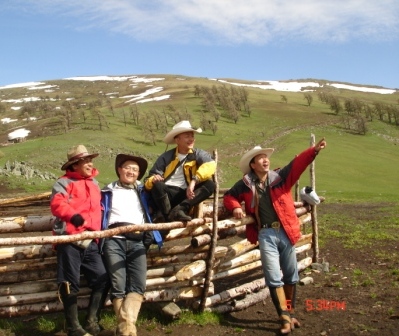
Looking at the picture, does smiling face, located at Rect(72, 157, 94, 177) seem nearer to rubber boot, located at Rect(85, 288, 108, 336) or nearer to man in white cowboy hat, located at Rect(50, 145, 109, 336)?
man in white cowboy hat, located at Rect(50, 145, 109, 336)

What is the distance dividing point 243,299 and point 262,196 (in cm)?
183

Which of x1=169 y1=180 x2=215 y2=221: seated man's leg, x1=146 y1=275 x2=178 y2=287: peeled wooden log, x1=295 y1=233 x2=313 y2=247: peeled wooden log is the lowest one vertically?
x1=295 y1=233 x2=313 y2=247: peeled wooden log

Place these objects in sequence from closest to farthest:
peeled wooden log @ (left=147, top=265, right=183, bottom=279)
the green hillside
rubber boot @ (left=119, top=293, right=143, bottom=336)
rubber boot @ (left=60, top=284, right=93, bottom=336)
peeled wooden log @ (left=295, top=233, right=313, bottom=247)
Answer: rubber boot @ (left=119, top=293, right=143, bottom=336), rubber boot @ (left=60, top=284, right=93, bottom=336), peeled wooden log @ (left=147, top=265, right=183, bottom=279), peeled wooden log @ (left=295, top=233, right=313, bottom=247), the green hillside

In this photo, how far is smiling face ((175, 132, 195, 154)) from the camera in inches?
261

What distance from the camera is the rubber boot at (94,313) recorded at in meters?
5.43

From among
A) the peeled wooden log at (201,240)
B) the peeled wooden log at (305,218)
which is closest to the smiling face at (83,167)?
the peeled wooden log at (201,240)

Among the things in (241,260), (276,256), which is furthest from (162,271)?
(276,256)

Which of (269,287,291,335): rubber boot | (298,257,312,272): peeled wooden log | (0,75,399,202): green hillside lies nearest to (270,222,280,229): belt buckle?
(269,287,291,335): rubber boot

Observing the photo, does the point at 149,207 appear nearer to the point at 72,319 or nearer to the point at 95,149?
the point at 72,319

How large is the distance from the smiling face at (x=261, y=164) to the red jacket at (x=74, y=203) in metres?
2.29

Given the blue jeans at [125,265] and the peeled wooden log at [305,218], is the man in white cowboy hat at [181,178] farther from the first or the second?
the peeled wooden log at [305,218]

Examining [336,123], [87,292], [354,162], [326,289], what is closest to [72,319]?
[87,292]

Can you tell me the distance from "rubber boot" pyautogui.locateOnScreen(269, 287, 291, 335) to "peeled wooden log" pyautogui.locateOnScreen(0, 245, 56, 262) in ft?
10.2

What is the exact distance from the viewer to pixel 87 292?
6.05m
